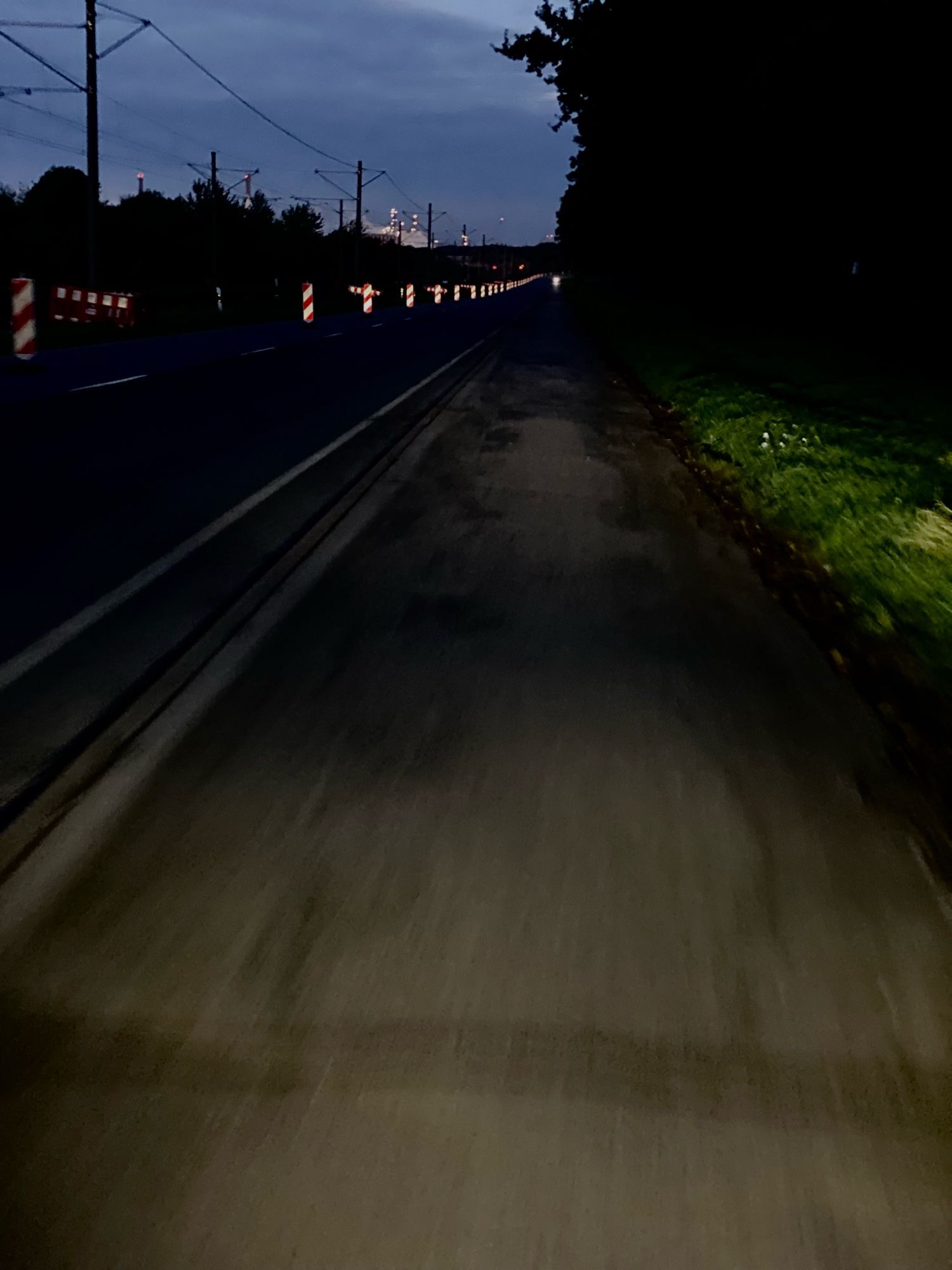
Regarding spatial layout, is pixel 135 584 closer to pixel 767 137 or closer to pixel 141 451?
pixel 141 451

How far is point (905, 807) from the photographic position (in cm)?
438

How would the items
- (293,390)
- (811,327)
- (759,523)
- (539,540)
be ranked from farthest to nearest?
(811,327) → (293,390) → (759,523) → (539,540)

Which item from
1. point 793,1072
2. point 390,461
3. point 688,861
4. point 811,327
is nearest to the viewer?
point 793,1072

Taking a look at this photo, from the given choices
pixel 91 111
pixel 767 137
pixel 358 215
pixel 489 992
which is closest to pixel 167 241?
pixel 358 215

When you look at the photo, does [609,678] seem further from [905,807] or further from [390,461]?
[390,461]

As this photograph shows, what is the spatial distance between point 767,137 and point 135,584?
82.7ft

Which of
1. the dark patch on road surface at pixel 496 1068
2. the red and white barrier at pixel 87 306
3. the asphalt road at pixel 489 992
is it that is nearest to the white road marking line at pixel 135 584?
the asphalt road at pixel 489 992

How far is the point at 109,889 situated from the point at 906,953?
2297mm

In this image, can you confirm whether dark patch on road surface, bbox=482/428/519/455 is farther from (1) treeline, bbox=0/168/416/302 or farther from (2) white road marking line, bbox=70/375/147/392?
(1) treeline, bbox=0/168/416/302

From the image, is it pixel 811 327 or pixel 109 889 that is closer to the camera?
pixel 109 889

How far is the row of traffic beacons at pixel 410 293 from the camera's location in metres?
37.1

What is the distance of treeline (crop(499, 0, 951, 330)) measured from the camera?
72.7ft

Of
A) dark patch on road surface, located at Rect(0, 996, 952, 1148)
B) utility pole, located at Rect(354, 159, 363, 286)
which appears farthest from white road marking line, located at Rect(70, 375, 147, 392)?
utility pole, located at Rect(354, 159, 363, 286)

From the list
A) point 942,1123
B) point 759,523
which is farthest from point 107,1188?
point 759,523
